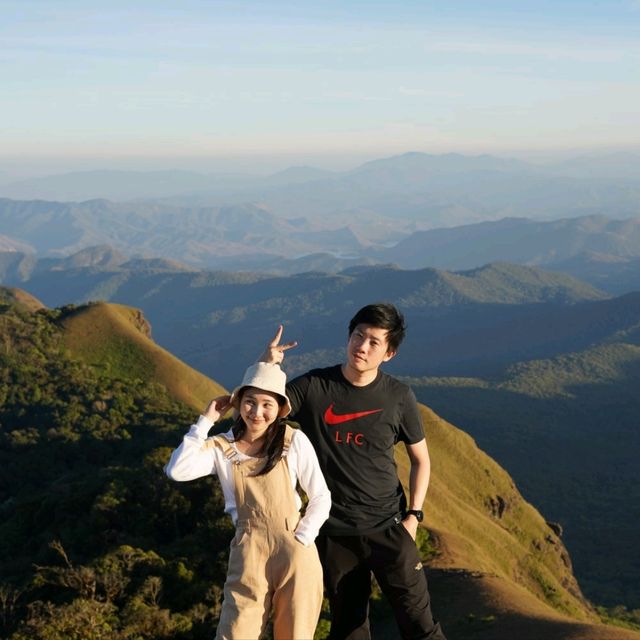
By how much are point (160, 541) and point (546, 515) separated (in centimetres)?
6669

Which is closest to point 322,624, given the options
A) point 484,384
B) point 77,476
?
point 77,476

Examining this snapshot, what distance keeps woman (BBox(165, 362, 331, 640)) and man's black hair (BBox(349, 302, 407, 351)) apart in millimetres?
1300

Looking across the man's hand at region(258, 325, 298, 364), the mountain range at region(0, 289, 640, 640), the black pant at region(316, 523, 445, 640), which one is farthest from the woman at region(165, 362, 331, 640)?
the mountain range at region(0, 289, 640, 640)

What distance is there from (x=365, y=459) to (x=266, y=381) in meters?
1.64

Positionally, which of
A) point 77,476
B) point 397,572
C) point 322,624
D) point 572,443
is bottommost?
point 572,443

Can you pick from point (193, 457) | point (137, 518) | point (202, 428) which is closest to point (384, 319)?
point (202, 428)

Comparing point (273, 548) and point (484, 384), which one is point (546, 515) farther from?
point (273, 548)

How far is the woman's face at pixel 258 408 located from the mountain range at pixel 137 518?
1348 cm

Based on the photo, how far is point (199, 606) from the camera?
939 inches

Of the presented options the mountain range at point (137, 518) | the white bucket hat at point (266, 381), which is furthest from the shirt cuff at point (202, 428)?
the mountain range at point (137, 518)

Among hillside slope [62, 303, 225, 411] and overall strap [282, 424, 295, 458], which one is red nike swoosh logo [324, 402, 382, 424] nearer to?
overall strap [282, 424, 295, 458]

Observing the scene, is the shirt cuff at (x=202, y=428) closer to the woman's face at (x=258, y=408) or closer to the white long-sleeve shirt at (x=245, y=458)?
the white long-sleeve shirt at (x=245, y=458)

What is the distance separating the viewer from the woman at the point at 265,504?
316 inches

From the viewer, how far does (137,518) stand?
35.9 m
